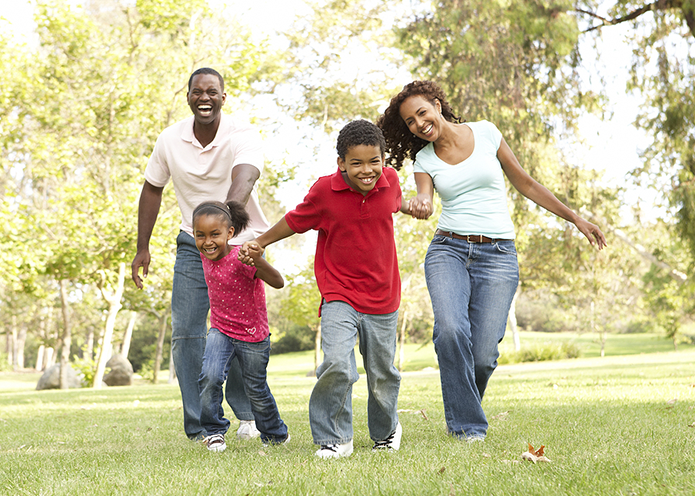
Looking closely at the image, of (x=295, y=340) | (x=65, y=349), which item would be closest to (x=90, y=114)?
(x=65, y=349)

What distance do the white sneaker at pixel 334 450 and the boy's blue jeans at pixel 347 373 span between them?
0.09ft

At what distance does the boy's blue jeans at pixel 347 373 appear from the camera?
3.83 m

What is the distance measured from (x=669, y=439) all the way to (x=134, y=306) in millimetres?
22969

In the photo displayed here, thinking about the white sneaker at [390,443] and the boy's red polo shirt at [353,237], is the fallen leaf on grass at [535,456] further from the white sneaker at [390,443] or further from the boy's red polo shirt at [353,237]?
the boy's red polo shirt at [353,237]

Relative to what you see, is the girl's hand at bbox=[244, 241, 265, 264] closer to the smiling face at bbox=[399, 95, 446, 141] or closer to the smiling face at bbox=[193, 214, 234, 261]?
the smiling face at bbox=[193, 214, 234, 261]

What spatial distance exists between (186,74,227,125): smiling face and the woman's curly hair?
1.14 meters

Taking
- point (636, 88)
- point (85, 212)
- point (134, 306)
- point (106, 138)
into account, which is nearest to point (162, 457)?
point (636, 88)

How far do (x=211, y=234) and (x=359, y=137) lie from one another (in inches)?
45.4

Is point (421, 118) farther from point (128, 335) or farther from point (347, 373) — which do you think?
point (128, 335)

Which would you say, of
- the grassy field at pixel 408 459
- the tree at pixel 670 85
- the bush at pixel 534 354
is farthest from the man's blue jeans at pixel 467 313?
the bush at pixel 534 354

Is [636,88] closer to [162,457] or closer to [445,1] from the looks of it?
[445,1]

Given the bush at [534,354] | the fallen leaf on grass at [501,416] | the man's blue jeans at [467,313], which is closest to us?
the man's blue jeans at [467,313]

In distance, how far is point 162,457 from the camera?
12.7 ft

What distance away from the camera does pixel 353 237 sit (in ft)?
12.9
